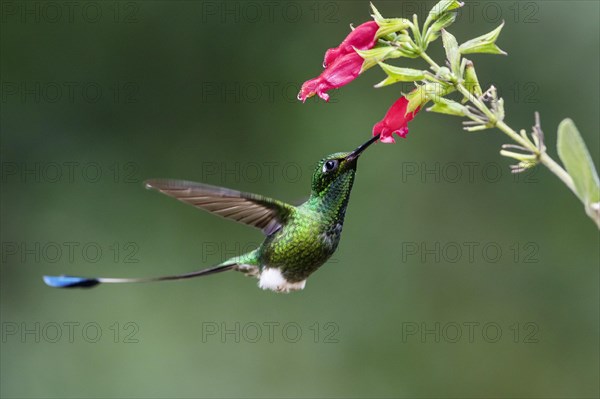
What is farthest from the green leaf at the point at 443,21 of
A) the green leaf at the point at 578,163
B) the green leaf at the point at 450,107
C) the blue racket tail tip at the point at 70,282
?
the blue racket tail tip at the point at 70,282

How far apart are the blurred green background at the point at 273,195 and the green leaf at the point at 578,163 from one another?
296cm

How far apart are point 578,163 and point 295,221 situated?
0.82m

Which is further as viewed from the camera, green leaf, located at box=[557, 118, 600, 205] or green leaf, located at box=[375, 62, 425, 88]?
green leaf, located at box=[375, 62, 425, 88]

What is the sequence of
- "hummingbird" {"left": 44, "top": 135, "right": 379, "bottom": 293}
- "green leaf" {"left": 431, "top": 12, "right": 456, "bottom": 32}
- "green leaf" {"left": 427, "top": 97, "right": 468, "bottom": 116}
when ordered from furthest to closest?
1. "hummingbird" {"left": 44, "top": 135, "right": 379, "bottom": 293}
2. "green leaf" {"left": 431, "top": 12, "right": 456, "bottom": 32}
3. "green leaf" {"left": 427, "top": 97, "right": 468, "bottom": 116}

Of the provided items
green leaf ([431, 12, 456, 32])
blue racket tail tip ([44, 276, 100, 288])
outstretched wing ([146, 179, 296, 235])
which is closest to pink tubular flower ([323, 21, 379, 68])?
green leaf ([431, 12, 456, 32])

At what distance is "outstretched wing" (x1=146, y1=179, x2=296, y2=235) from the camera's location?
4.58 feet

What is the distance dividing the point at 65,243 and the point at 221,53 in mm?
1283

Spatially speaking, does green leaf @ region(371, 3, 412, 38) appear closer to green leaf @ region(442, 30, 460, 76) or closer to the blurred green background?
green leaf @ region(442, 30, 460, 76)

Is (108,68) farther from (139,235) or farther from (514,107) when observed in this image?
(514,107)

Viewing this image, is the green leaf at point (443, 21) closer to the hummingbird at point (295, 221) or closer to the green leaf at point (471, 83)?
the green leaf at point (471, 83)

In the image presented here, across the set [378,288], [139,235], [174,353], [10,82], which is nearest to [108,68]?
[10,82]

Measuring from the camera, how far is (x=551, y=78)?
13.0 feet

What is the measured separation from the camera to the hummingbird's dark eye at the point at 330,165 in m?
1.61

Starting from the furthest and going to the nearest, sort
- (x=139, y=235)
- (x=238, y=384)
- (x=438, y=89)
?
(x=139, y=235) → (x=238, y=384) → (x=438, y=89)
